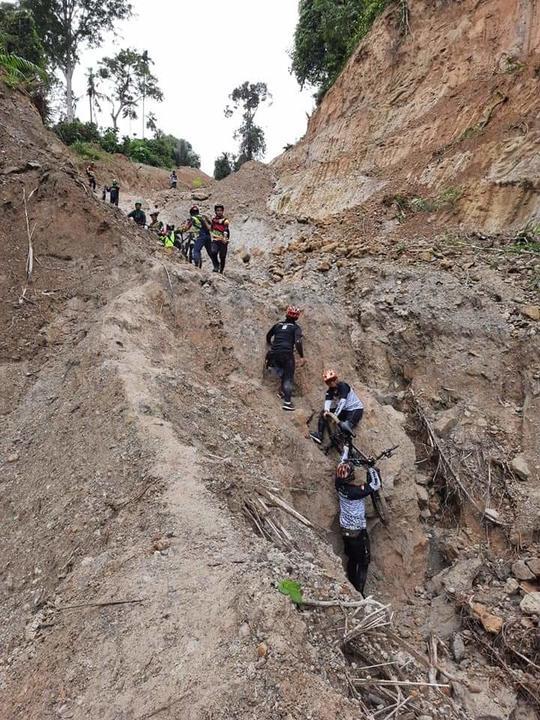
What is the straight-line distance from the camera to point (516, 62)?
13.5 metres

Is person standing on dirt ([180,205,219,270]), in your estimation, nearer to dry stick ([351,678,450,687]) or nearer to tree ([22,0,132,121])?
dry stick ([351,678,450,687])

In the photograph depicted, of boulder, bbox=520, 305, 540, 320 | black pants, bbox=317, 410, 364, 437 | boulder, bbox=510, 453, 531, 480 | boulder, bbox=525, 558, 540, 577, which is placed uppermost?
boulder, bbox=520, 305, 540, 320

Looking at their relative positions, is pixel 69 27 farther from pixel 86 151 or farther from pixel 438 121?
pixel 438 121

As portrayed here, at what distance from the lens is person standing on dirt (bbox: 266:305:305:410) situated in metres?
7.80

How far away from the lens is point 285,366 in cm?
789

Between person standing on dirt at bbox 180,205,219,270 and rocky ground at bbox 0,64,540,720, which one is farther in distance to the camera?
person standing on dirt at bbox 180,205,219,270

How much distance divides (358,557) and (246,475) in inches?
91.5

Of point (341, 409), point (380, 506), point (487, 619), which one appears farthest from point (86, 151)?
point (487, 619)

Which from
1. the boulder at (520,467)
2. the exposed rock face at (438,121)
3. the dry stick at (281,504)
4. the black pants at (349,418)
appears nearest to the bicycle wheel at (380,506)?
the black pants at (349,418)

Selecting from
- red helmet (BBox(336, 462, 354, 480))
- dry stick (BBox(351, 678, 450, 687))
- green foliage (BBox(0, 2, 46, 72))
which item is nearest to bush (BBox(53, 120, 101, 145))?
green foliage (BBox(0, 2, 46, 72))

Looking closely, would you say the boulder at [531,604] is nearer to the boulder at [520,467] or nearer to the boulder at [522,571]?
the boulder at [522,571]

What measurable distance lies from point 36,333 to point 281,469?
4.32m

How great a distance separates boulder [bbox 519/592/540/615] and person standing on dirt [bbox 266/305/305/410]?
4.02 m

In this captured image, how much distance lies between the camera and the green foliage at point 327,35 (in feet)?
62.3
